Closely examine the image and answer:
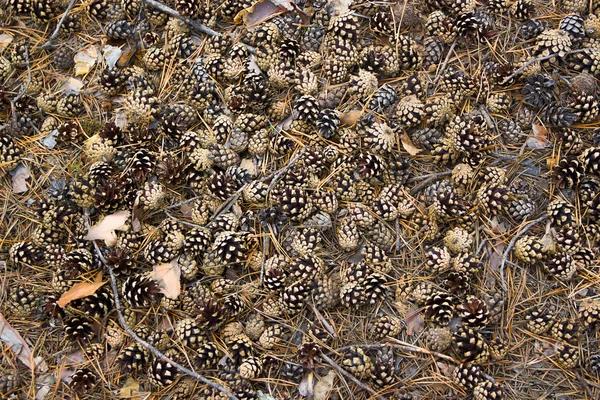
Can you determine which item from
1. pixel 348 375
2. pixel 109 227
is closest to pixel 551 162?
pixel 348 375

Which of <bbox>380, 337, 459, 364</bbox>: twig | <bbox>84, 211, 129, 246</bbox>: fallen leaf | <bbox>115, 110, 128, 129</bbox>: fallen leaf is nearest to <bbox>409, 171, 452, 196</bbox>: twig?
<bbox>380, 337, 459, 364</bbox>: twig

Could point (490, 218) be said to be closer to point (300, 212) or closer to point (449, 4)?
point (300, 212)

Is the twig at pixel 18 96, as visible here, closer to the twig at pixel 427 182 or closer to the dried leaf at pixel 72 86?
the dried leaf at pixel 72 86

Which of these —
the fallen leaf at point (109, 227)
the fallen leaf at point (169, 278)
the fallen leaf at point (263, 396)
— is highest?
the fallen leaf at point (109, 227)

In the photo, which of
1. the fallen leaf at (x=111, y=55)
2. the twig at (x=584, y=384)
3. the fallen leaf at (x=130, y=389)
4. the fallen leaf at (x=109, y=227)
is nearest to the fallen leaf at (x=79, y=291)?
the fallen leaf at (x=109, y=227)

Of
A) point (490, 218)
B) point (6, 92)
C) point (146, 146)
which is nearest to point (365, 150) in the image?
point (490, 218)

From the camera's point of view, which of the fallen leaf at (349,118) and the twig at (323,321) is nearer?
the twig at (323,321)
